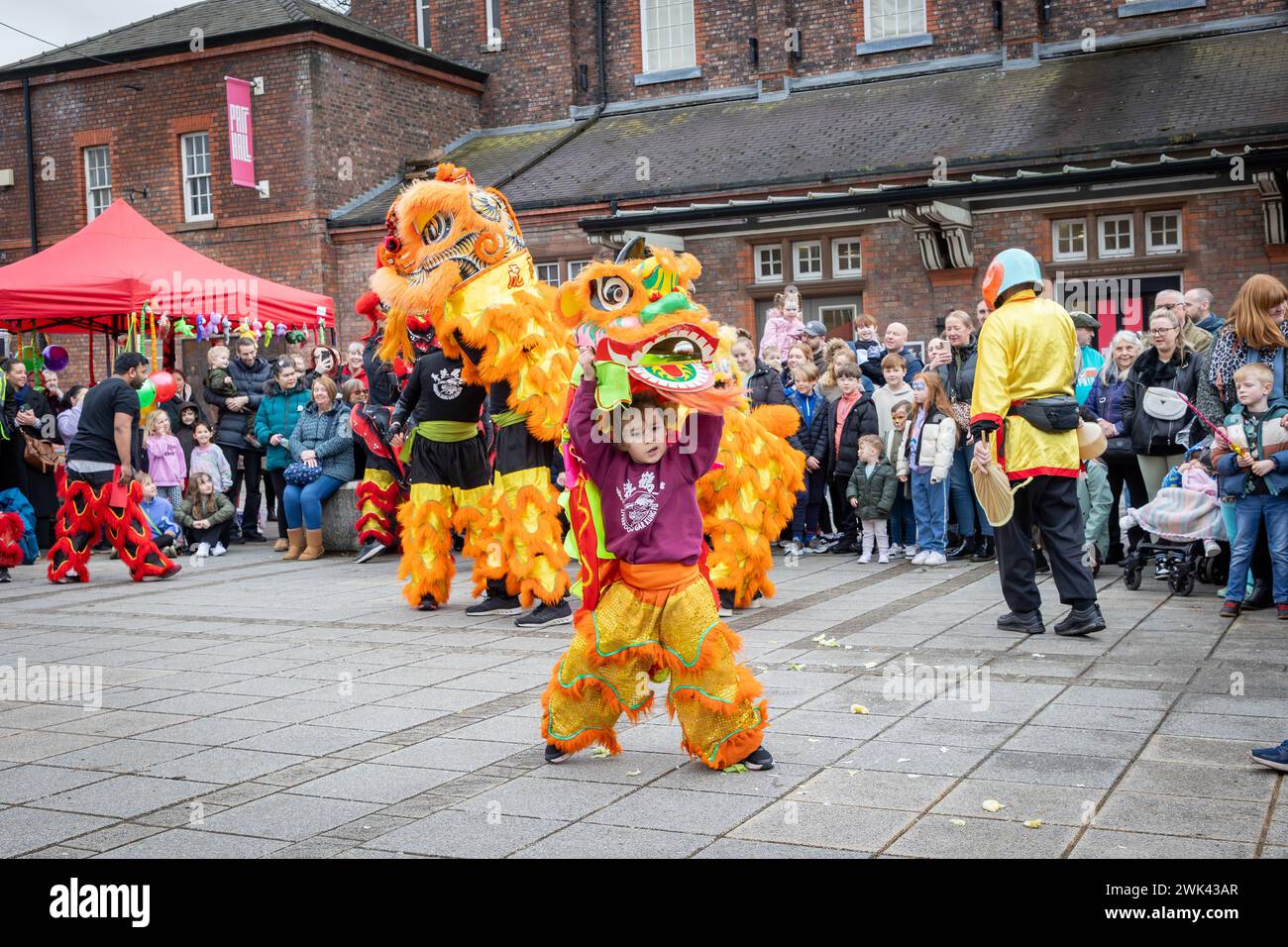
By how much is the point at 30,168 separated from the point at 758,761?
26.3 metres

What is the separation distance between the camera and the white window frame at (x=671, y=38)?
81.6ft

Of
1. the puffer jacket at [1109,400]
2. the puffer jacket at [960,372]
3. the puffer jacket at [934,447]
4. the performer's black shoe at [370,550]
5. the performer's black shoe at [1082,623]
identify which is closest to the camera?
the performer's black shoe at [1082,623]

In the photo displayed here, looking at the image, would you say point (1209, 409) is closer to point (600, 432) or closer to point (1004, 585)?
point (1004, 585)

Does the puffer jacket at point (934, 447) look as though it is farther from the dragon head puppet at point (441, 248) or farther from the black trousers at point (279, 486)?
the black trousers at point (279, 486)

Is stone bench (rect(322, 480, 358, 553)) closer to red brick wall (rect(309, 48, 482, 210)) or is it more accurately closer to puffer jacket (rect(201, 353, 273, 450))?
puffer jacket (rect(201, 353, 273, 450))

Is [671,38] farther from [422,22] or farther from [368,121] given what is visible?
[368,121]

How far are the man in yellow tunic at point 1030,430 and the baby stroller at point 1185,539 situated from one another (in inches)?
Result: 59.7

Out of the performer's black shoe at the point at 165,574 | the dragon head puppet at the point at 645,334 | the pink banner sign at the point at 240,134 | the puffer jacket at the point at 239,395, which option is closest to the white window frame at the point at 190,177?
the pink banner sign at the point at 240,134

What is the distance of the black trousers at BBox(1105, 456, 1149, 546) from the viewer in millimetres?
10555

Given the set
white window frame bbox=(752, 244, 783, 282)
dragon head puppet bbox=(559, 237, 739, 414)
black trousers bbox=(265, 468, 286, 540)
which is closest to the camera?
dragon head puppet bbox=(559, 237, 739, 414)

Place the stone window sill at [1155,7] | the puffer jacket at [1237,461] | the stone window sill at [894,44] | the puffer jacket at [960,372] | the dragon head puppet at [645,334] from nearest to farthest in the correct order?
the dragon head puppet at [645,334], the puffer jacket at [1237,461], the puffer jacket at [960,372], the stone window sill at [1155,7], the stone window sill at [894,44]

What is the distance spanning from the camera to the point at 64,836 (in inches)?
178

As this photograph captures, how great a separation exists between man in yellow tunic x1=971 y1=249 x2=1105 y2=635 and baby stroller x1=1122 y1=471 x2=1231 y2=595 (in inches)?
59.7

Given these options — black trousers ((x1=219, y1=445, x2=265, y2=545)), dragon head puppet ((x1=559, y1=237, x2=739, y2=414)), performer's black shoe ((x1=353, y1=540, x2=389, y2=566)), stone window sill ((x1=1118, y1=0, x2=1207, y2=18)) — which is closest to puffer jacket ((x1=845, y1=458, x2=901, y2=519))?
performer's black shoe ((x1=353, y1=540, x2=389, y2=566))
